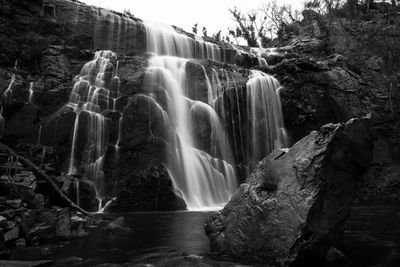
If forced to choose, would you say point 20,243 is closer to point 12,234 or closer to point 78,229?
point 12,234

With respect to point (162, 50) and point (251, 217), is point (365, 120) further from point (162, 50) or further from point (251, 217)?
point (162, 50)

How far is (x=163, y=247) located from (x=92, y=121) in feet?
40.7

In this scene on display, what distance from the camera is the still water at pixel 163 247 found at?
7.83 meters

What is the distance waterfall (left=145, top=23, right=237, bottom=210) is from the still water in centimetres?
688

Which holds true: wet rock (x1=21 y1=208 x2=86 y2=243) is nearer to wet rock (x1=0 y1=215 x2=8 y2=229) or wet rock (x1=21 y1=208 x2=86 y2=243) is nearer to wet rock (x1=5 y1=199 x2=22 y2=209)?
wet rock (x1=0 y1=215 x2=8 y2=229)

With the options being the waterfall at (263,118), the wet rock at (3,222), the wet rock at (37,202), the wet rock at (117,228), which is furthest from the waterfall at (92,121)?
the waterfall at (263,118)

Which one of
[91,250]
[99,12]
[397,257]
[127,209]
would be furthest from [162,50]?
[397,257]

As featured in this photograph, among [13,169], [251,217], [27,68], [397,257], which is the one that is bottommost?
[397,257]

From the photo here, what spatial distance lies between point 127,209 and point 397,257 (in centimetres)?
1313

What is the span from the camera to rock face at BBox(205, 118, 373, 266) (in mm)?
6980

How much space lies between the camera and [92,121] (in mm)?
20156

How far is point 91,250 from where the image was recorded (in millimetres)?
9117

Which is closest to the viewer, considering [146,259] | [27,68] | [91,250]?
[146,259]

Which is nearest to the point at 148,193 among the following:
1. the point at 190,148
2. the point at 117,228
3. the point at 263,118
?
the point at 190,148
